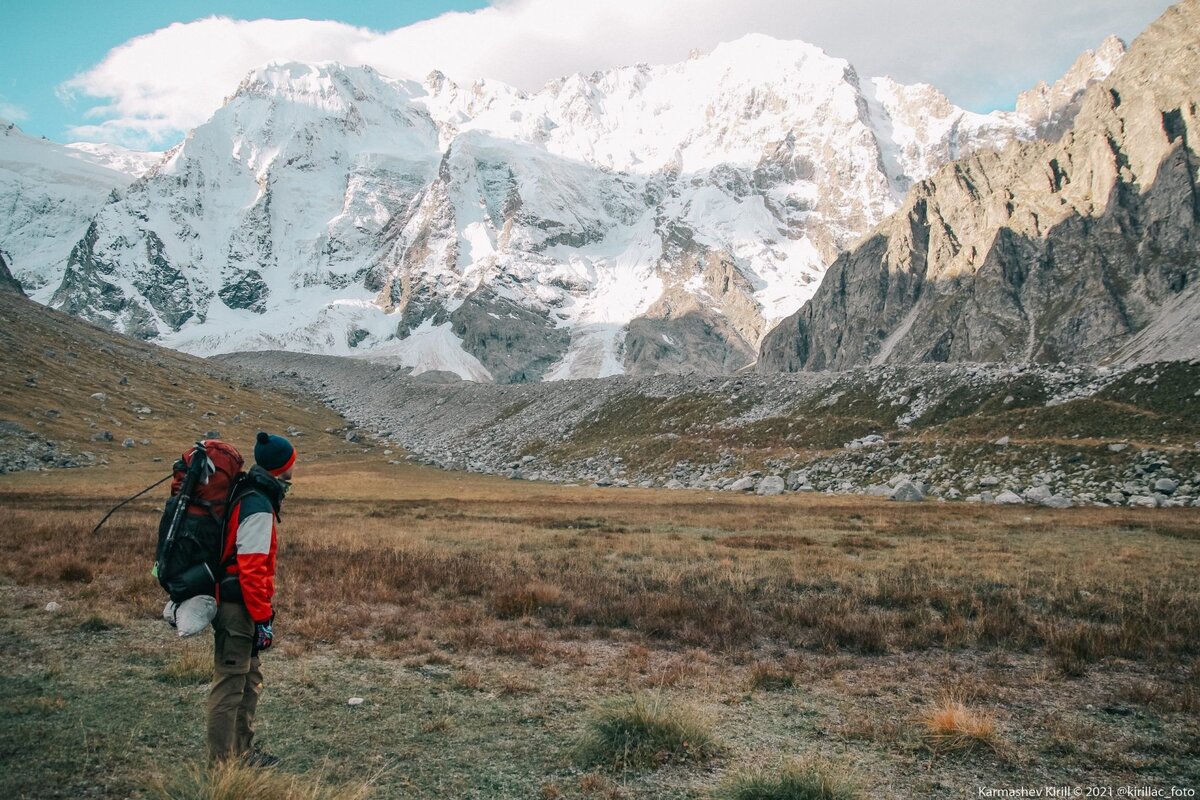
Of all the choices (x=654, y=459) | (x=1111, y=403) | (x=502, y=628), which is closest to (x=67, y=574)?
(x=502, y=628)

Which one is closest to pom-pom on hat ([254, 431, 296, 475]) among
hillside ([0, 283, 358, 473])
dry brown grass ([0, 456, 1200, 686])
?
dry brown grass ([0, 456, 1200, 686])

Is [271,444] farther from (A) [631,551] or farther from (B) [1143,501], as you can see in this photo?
(B) [1143,501]

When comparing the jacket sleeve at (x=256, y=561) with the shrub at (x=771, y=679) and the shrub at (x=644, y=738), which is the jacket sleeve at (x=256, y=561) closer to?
the shrub at (x=644, y=738)

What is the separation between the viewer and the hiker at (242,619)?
6840 millimetres

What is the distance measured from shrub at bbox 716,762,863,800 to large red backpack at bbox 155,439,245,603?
5777 millimetres

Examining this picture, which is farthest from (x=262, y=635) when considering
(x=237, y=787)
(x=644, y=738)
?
(x=644, y=738)

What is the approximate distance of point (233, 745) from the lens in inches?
267

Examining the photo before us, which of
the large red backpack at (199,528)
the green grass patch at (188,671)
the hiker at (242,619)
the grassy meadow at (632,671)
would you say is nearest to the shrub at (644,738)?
the grassy meadow at (632,671)

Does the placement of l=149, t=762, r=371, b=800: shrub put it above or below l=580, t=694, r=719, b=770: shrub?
above

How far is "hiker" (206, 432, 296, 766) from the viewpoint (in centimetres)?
684

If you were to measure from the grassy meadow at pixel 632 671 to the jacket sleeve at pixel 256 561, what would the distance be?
1556 millimetres

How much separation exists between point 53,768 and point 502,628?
24.6ft

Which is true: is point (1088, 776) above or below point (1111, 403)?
below

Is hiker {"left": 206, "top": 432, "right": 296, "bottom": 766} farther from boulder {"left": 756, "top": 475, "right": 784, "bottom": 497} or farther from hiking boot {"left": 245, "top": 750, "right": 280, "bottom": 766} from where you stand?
boulder {"left": 756, "top": 475, "right": 784, "bottom": 497}
